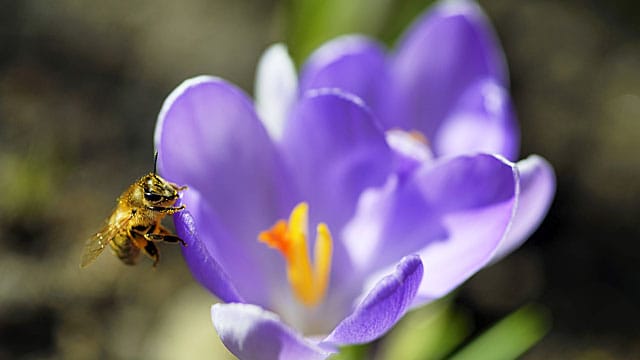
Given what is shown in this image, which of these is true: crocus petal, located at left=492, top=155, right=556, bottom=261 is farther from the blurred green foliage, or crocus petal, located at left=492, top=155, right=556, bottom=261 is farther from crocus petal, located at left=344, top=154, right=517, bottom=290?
the blurred green foliage

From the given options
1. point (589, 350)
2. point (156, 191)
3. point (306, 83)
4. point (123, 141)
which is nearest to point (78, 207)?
point (123, 141)

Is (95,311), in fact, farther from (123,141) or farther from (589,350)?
(589,350)

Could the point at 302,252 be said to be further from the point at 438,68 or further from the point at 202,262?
the point at 438,68

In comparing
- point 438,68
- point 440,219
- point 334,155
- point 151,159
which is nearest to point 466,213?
point 440,219

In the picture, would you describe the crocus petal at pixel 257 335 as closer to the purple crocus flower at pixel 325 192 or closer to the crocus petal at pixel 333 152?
the purple crocus flower at pixel 325 192

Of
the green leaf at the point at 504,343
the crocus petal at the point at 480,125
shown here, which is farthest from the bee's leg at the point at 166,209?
the green leaf at the point at 504,343

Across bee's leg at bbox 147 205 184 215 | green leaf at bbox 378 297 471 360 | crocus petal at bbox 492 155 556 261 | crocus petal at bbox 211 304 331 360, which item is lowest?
green leaf at bbox 378 297 471 360

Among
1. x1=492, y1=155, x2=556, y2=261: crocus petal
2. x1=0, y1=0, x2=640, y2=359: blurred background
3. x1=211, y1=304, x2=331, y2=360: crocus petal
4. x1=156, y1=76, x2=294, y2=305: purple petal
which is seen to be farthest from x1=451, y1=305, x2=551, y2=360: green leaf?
x1=211, y1=304, x2=331, y2=360: crocus petal
